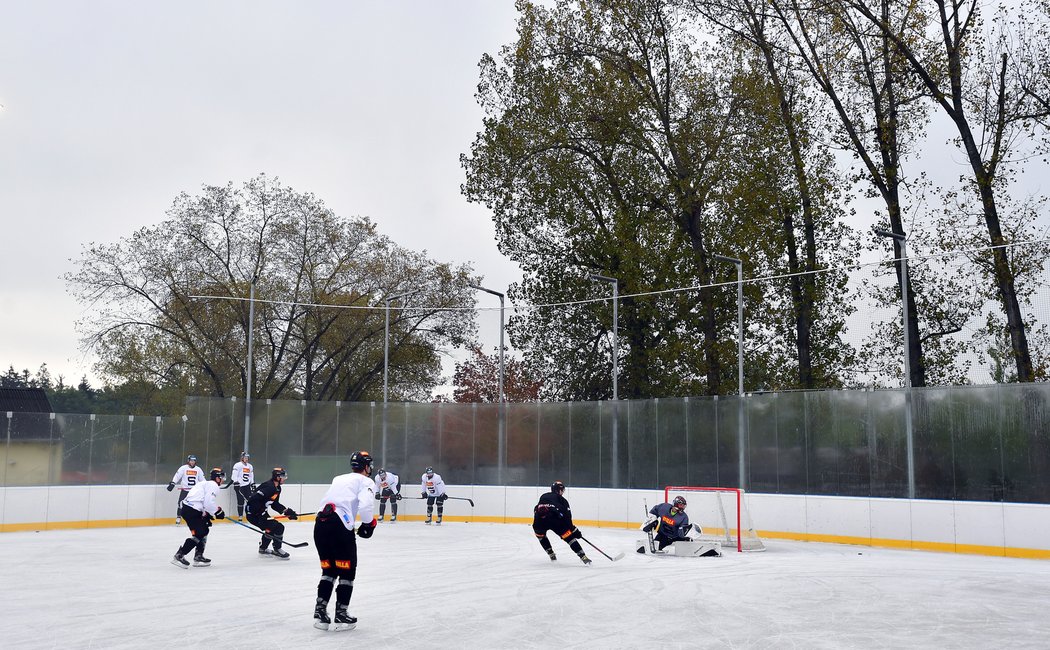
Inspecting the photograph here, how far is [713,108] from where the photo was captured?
34.0m

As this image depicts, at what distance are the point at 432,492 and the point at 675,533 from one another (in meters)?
9.50

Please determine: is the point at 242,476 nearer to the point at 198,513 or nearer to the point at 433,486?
the point at 433,486

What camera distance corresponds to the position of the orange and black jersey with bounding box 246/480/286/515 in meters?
16.2

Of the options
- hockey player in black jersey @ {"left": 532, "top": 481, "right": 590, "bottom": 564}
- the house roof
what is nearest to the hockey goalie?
hockey player in black jersey @ {"left": 532, "top": 481, "right": 590, "bottom": 564}

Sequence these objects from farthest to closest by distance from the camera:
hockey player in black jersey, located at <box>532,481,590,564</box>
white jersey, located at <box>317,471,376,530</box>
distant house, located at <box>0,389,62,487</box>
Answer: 1. distant house, located at <box>0,389,62,487</box>
2. hockey player in black jersey, located at <box>532,481,590,564</box>
3. white jersey, located at <box>317,471,376,530</box>

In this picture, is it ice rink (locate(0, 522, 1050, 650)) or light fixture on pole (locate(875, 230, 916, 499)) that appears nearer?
ice rink (locate(0, 522, 1050, 650))

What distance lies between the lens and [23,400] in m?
53.7

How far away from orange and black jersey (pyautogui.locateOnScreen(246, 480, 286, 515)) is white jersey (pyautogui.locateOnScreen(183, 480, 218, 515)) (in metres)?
1.36

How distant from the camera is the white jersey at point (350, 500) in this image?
967 centimetres

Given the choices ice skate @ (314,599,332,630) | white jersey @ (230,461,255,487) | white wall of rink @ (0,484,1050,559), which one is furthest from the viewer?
white jersey @ (230,461,255,487)

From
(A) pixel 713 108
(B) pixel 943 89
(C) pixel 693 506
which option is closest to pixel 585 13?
(A) pixel 713 108

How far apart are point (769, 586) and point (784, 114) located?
916 inches

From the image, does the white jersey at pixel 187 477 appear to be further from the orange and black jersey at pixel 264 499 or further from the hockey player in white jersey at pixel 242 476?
the orange and black jersey at pixel 264 499

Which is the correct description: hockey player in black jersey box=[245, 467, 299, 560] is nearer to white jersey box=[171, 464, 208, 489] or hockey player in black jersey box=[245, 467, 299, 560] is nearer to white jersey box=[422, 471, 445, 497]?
white jersey box=[171, 464, 208, 489]
